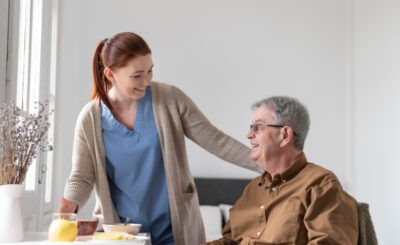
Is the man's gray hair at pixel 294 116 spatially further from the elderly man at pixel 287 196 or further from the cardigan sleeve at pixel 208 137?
the cardigan sleeve at pixel 208 137

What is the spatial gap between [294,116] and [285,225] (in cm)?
37

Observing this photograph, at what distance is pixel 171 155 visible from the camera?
1.95 meters

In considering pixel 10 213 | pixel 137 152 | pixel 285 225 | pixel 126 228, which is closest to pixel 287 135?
pixel 285 225

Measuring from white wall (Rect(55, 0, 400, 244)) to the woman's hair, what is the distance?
2638mm

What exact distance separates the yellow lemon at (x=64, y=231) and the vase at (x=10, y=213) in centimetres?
10

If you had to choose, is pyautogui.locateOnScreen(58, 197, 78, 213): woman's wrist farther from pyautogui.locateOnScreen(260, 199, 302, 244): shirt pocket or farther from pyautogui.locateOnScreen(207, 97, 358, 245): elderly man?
pyautogui.locateOnScreen(260, 199, 302, 244): shirt pocket

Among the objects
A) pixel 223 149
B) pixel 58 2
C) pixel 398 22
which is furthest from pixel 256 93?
pixel 223 149

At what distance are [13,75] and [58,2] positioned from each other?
186cm

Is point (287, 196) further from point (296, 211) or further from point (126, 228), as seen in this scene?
point (126, 228)

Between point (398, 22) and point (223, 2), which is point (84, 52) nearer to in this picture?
point (223, 2)

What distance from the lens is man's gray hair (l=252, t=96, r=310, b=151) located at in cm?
185

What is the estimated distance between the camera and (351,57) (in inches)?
193

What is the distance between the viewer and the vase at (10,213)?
1.41 m

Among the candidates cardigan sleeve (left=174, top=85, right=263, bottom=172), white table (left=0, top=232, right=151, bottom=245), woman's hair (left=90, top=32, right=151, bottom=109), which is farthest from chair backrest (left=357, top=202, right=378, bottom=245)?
woman's hair (left=90, top=32, right=151, bottom=109)
